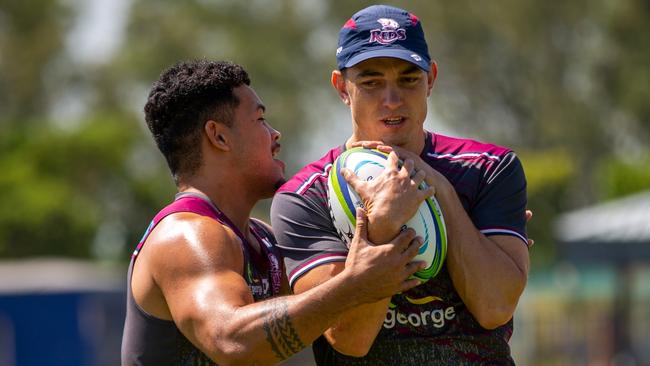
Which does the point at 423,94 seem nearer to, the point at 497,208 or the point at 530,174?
the point at 497,208

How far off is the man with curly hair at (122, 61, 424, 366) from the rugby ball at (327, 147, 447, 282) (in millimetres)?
98

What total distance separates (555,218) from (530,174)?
1590mm

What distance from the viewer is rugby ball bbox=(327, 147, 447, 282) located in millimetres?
5117

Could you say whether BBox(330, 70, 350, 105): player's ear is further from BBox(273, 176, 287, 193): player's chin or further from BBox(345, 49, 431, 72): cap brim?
BBox(273, 176, 287, 193): player's chin

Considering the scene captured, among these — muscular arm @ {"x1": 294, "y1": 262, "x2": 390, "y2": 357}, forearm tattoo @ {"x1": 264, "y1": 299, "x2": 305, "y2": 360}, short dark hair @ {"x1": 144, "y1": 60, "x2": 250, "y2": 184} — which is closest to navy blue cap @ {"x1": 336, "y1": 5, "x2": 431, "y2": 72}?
short dark hair @ {"x1": 144, "y1": 60, "x2": 250, "y2": 184}

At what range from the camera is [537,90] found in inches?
1833

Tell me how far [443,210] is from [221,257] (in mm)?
1032

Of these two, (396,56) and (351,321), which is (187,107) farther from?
(351,321)

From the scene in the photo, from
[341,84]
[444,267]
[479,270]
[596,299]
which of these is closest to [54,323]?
[596,299]

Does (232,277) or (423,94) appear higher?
(423,94)

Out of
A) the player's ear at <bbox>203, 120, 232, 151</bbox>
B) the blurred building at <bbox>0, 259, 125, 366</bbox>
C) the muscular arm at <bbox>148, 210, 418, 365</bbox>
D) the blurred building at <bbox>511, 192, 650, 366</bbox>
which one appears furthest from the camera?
the blurred building at <bbox>0, 259, 125, 366</bbox>

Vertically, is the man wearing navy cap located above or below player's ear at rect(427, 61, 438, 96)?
below

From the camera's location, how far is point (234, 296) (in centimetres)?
531

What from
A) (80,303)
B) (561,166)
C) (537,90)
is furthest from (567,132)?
(80,303)
